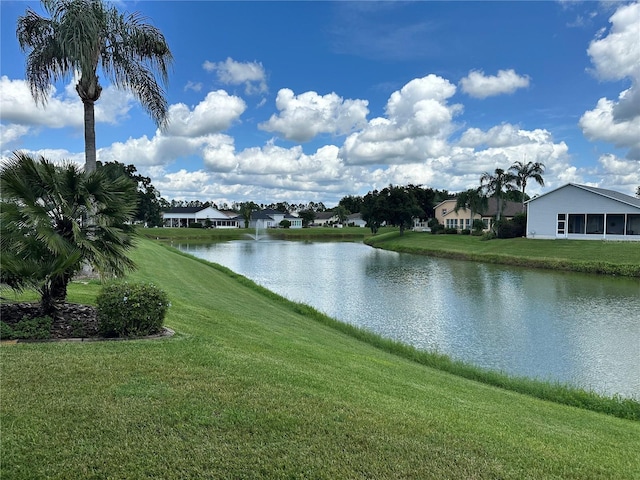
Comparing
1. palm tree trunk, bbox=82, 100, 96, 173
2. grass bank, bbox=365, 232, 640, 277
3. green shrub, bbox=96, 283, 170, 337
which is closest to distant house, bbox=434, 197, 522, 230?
grass bank, bbox=365, 232, 640, 277

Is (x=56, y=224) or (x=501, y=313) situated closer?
(x=56, y=224)

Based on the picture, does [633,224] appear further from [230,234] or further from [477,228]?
[230,234]

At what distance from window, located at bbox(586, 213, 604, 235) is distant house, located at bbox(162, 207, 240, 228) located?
257 ft

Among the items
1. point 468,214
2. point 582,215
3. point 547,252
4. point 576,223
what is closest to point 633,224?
point 582,215

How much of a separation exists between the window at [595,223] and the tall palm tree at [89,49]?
41.9 metres

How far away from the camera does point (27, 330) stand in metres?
5.98

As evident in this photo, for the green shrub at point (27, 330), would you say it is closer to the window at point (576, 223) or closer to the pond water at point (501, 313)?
the pond water at point (501, 313)

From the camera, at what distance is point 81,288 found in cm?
1034

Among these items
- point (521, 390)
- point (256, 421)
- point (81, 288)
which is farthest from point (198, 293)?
point (256, 421)

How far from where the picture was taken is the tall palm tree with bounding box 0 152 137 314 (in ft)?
20.2

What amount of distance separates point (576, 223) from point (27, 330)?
4706 centimetres

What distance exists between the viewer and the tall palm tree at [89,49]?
37.6 feet

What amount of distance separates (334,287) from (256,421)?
62.2ft

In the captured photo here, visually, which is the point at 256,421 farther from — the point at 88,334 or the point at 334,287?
the point at 334,287
